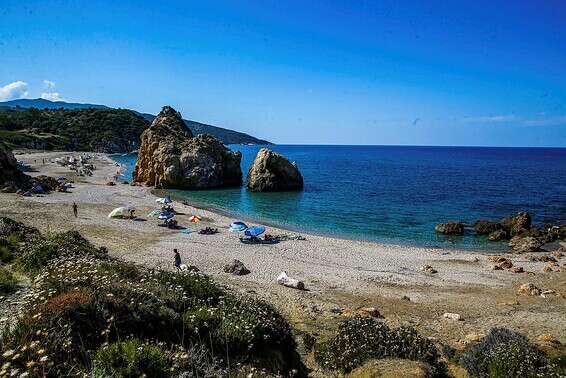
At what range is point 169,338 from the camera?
790cm

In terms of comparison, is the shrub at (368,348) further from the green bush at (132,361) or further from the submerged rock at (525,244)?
the submerged rock at (525,244)

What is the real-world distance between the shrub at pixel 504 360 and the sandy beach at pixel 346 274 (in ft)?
10.6

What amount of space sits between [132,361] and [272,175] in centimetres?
5794

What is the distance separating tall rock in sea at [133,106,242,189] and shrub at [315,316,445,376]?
177ft

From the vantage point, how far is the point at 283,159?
66.7m

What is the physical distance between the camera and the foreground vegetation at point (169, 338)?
19.1ft

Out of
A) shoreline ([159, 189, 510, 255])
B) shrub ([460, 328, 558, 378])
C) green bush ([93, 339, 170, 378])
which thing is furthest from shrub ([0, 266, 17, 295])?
shoreline ([159, 189, 510, 255])

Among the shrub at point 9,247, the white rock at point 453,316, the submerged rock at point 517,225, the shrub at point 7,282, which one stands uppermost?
the shrub at point 7,282

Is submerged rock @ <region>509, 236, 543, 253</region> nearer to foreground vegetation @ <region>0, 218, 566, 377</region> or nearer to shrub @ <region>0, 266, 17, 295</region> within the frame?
foreground vegetation @ <region>0, 218, 566, 377</region>

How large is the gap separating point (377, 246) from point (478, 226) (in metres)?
13.5

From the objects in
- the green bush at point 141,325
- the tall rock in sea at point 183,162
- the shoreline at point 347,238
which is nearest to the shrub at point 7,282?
the green bush at point 141,325

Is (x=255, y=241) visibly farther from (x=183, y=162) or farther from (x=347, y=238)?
(x=183, y=162)

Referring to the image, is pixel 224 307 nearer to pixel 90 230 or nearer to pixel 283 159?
pixel 90 230

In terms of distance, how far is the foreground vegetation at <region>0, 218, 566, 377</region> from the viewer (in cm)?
581
